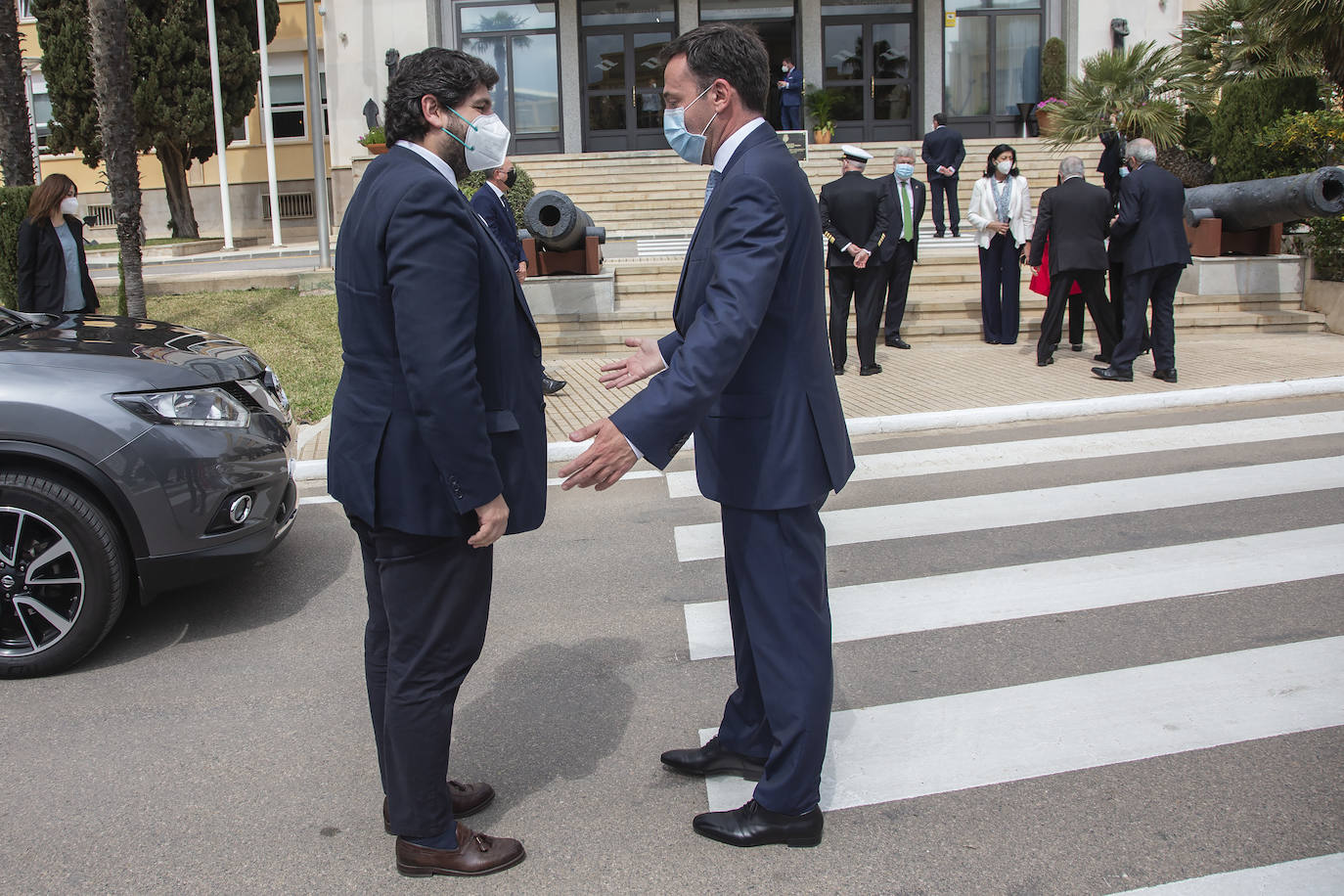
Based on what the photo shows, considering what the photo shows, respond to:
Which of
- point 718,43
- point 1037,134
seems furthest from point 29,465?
point 1037,134

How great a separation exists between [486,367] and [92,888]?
172 centimetres

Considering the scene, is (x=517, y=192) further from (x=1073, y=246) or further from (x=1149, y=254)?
(x=1149, y=254)

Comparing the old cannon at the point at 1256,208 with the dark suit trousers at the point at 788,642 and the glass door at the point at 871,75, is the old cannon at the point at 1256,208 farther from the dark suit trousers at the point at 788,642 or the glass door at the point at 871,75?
the glass door at the point at 871,75

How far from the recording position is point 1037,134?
83.9 ft

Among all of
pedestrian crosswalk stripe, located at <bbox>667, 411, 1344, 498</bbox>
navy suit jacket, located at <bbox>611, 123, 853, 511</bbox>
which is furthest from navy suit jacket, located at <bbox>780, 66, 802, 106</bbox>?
navy suit jacket, located at <bbox>611, 123, 853, 511</bbox>

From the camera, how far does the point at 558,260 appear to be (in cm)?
1266

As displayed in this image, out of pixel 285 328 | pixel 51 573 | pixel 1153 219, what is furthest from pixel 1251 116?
pixel 51 573

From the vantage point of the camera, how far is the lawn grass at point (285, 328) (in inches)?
396

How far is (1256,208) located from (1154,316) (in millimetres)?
3139

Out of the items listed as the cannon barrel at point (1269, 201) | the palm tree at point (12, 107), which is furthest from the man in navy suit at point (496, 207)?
the cannon barrel at point (1269, 201)

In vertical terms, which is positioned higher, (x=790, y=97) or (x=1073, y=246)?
(x=790, y=97)

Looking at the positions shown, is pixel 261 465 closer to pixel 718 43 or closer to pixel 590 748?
pixel 590 748

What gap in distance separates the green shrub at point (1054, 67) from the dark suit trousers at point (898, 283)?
1562 centimetres

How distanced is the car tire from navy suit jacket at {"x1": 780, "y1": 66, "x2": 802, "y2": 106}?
20.8 meters
